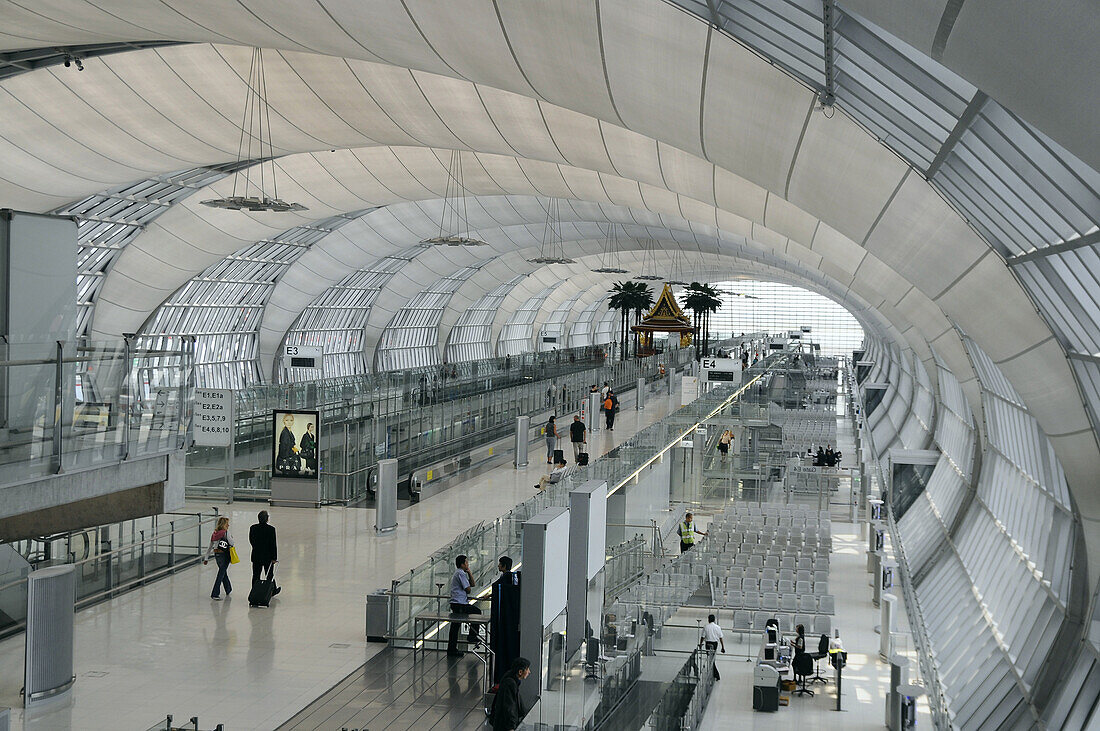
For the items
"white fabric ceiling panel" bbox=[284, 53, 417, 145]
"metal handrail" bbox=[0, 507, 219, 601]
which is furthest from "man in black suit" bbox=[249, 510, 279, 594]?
"white fabric ceiling panel" bbox=[284, 53, 417, 145]

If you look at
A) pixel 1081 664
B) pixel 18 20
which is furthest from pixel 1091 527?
pixel 18 20

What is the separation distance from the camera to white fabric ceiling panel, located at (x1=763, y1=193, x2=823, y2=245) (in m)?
29.5

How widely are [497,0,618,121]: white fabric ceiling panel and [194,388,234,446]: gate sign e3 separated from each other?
7.69 m

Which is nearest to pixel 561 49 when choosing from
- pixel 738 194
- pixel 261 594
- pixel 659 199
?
pixel 261 594

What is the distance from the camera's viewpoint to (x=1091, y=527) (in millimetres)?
16672

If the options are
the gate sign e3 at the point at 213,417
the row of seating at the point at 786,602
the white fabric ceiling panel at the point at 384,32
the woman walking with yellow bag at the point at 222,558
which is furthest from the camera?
the row of seating at the point at 786,602

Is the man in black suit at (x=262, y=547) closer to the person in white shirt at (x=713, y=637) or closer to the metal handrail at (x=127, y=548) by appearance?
the metal handrail at (x=127, y=548)

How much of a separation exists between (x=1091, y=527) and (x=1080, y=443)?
238 centimetres

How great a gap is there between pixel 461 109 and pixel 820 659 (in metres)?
19.7

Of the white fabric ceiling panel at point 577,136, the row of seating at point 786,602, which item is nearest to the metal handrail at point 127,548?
the row of seating at point 786,602

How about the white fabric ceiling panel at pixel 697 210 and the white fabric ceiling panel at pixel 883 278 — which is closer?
the white fabric ceiling panel at pixel 883 278

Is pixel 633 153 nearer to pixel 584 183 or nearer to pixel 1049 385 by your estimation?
pixel 584 183

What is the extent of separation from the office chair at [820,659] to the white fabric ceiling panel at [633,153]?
15293 millimetres

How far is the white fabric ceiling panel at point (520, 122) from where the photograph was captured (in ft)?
98.9
